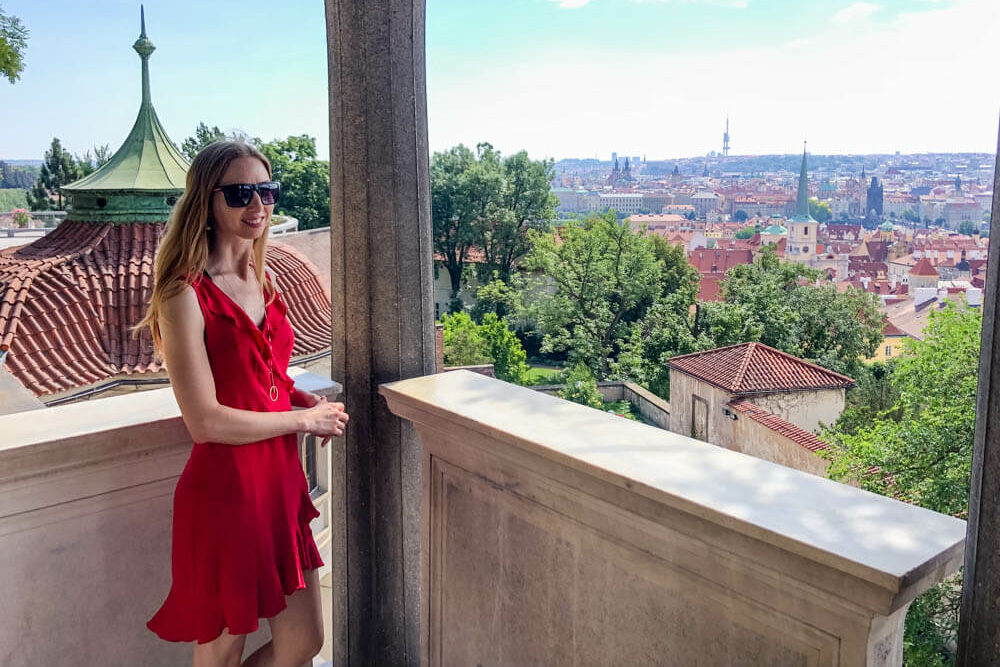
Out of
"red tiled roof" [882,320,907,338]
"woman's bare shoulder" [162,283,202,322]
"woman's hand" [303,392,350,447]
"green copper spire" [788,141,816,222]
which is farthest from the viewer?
"red tiled roof" [882,320,907,338]

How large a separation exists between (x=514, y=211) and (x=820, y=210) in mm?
1205

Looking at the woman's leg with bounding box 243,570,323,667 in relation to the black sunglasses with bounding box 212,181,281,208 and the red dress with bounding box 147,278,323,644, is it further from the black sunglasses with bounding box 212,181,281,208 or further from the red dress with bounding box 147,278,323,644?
the black sunglasses with bounding box 212,181,281,208

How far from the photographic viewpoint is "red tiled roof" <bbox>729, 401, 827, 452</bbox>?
8.82 feet

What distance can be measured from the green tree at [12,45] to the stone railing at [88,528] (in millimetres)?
2832

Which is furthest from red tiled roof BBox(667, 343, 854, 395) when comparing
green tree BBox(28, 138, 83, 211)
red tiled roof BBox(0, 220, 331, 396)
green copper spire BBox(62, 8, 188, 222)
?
green tree BBox(28, 138, 83, 211)

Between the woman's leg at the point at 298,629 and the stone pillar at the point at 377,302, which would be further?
the stone pillar at the point at 377,302

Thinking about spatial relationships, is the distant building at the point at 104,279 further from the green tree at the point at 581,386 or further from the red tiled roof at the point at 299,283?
the green tree at the point at 581,386

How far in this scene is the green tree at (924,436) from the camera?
12.3 ft

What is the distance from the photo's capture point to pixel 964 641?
0.83 m

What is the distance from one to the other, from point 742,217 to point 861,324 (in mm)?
548

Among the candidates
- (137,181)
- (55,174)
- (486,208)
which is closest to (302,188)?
(137,181)

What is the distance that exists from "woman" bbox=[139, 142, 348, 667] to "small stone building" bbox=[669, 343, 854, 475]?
1.65 metres

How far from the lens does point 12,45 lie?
373 centimetres

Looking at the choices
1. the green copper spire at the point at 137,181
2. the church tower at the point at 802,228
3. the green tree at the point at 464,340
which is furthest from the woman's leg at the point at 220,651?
the green copper spire at the point at 137,181
